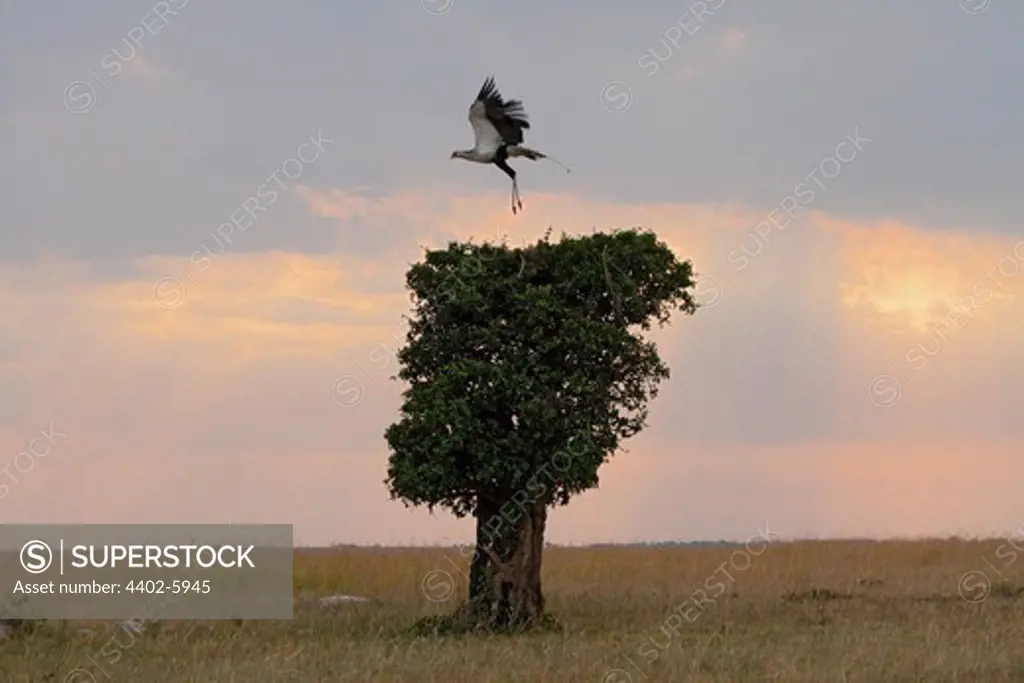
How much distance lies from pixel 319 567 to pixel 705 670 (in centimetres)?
1771

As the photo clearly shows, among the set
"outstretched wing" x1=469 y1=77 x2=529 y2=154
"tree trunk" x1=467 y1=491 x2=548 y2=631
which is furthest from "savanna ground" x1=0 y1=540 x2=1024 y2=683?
"outstretched wing" x1=469 y1=77 x2=529 y2=154

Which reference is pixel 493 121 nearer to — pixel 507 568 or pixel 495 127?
pixel 495 127

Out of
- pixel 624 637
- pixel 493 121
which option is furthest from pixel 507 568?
pixel 493 121

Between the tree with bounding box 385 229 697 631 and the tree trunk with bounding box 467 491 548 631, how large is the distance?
2 centimetres

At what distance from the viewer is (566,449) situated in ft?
67.1

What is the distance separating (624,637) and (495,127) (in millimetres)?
6924

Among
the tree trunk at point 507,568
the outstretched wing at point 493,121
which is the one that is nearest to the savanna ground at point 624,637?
the tree trunk at point 507,568

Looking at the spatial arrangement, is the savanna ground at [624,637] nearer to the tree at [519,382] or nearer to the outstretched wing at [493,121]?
the tree at [519,382]

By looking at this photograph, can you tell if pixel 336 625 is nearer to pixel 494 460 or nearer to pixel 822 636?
pixel 494 460

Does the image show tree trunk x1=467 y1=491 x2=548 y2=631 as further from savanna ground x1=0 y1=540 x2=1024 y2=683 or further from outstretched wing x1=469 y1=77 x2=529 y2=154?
outstretched wing x1=469 y1=77 x2=529 y2=154

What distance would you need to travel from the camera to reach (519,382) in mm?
20188

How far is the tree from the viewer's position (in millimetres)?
20297

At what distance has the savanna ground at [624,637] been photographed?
16516 millimetres

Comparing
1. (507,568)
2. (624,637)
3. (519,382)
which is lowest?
(624,637)
